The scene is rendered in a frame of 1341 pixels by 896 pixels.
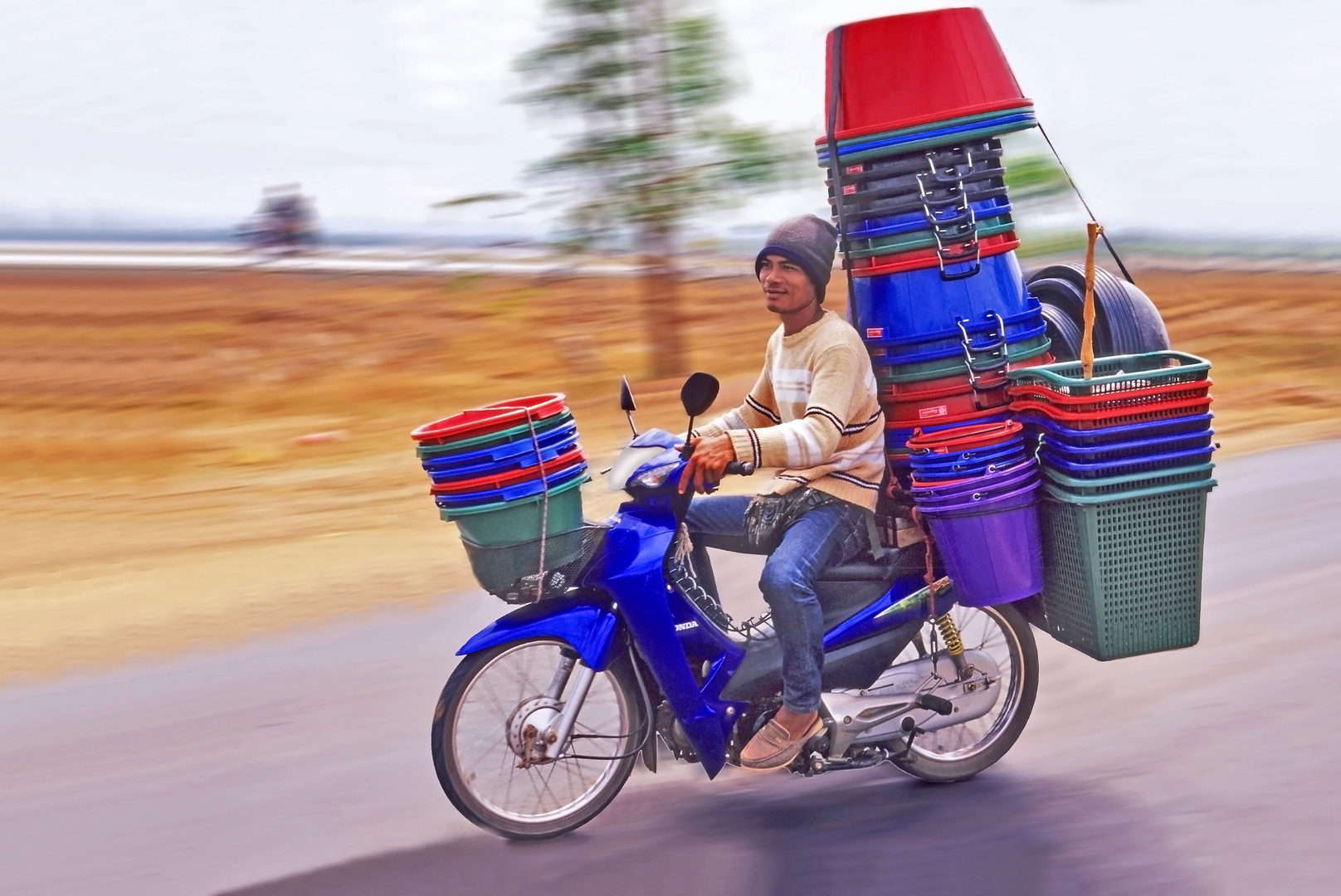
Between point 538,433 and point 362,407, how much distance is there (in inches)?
430

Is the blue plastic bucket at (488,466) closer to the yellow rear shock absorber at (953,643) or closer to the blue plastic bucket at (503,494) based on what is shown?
the blue plastic bucket at (503,494)

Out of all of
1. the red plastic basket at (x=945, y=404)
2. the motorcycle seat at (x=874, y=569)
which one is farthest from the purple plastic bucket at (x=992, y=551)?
the red plastic basket at (x=945, y=404)

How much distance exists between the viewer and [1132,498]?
400 centimetres

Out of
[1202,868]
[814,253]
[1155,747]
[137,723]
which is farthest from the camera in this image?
[137,723]

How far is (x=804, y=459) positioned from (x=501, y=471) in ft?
2.86

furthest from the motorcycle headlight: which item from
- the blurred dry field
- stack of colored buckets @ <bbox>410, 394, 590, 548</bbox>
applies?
the blurred dry field

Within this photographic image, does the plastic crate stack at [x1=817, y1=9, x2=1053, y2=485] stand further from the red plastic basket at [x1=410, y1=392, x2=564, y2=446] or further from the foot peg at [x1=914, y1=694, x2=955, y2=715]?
the red plastic basket at [x1=410, y1=392, x2=564, y2=446]

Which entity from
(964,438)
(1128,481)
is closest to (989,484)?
(964,438)

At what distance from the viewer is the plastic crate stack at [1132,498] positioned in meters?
3.99

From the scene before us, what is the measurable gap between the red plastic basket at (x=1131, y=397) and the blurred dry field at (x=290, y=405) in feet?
13.5

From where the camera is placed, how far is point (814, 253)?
165 inches

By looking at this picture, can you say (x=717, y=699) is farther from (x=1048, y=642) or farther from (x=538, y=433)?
(x=1048, y=642)

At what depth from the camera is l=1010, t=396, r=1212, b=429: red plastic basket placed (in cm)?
399

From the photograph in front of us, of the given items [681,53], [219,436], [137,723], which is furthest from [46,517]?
[681,53]
